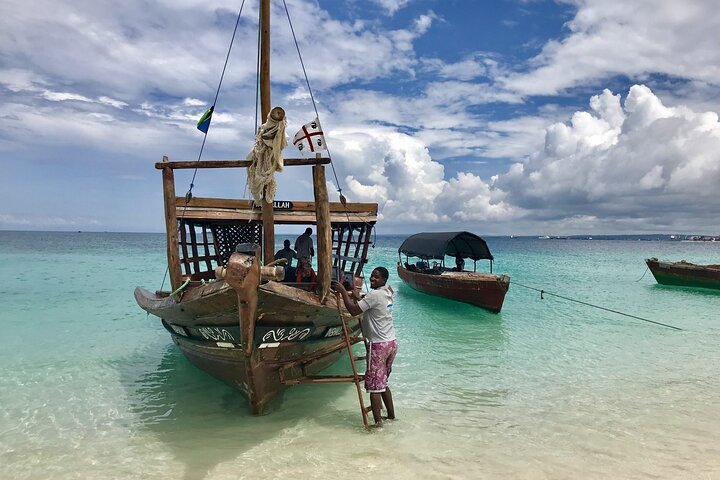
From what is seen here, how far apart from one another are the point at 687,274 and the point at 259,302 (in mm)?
26787

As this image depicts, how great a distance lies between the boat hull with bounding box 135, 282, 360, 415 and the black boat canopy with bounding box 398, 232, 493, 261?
10875 millimetres

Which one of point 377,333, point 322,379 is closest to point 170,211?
point 322,379

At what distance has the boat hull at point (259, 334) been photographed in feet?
17.3

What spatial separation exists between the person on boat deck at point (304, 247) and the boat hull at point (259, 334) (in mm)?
2076

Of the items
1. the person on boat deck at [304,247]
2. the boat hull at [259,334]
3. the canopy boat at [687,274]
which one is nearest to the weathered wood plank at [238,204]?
the person on boat deck at [304,247]

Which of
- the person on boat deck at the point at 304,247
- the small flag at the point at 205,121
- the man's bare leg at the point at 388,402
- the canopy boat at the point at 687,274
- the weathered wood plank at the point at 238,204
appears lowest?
the canopy boat at the point at 687,274

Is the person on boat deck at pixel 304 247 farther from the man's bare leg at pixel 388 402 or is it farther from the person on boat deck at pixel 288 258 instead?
Result: the man's bare leg at pixel 388 402

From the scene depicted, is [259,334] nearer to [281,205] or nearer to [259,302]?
[259,302]

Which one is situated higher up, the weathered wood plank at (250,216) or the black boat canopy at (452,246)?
the weathered wood plank at (250,216)

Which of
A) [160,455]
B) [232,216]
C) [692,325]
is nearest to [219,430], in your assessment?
[160,455]

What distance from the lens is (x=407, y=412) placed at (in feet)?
21.5

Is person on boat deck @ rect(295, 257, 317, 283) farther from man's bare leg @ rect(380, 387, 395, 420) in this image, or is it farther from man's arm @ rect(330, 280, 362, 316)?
man's bare leg @ rect(380, 387, 395, 420)

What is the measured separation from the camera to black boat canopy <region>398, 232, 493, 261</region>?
17.2 m

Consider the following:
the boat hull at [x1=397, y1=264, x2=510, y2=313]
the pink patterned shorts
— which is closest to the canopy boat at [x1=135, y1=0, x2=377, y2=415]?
the pink patterned shorts
